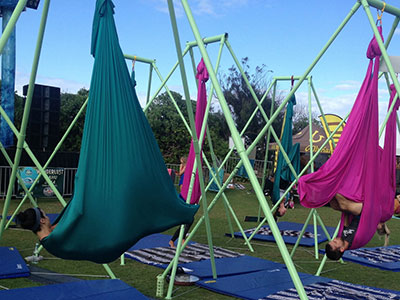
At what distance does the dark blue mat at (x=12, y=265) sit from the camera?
17.8ft

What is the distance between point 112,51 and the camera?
147 inches

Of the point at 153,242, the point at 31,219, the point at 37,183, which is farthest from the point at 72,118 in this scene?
the point at 31,219

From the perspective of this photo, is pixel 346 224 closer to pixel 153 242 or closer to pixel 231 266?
pixel 231 266

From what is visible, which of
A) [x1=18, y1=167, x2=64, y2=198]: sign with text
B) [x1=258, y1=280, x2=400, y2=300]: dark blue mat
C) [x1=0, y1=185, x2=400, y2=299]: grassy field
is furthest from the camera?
[x1=18, y1=167, x2=64, y2=198]: sign with text

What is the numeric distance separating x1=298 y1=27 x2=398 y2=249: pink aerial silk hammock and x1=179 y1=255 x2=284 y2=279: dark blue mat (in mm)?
1808

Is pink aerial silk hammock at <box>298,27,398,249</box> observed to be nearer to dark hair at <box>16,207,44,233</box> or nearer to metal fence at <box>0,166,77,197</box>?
dark hair at <box>16,207,44,233</box>

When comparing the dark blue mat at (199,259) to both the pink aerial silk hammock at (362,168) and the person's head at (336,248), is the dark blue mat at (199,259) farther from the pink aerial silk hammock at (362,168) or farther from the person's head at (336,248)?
the pink aerial silk hammock at (362,168)

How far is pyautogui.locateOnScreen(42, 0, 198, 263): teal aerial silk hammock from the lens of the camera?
3.48 metres

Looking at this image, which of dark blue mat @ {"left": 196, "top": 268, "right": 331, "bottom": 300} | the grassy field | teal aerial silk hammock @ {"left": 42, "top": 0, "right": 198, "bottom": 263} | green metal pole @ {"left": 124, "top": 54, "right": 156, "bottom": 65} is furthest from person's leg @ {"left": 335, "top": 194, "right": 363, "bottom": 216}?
green metal pole @ {"left": 124, "top": 54, "right": 156, "bottom": 65}

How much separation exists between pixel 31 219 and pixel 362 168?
339 centimetres

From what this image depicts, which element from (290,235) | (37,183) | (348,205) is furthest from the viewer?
(37,183)

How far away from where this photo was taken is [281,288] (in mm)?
5406

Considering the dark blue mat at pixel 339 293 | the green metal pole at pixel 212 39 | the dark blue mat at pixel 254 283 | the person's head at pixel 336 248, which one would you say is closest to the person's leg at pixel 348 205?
the person's head at pixel 336 248

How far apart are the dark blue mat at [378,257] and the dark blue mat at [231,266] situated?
1579mm
